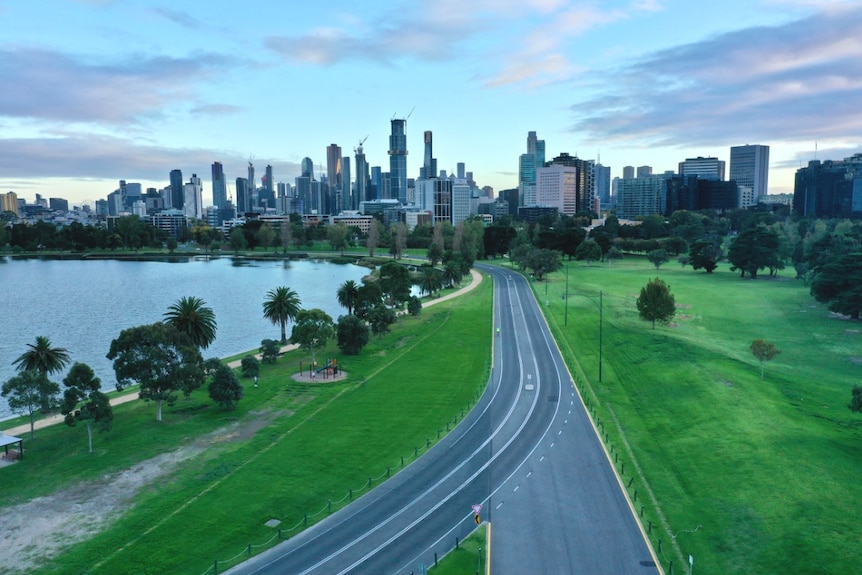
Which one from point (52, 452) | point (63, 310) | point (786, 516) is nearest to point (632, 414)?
point (786, 516)

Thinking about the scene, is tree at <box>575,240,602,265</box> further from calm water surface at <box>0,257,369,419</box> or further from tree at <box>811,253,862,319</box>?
tree at <box>811,253,862,319</box>

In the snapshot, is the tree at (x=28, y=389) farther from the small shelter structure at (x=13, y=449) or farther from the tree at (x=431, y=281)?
the tree at (x=431, y=281)

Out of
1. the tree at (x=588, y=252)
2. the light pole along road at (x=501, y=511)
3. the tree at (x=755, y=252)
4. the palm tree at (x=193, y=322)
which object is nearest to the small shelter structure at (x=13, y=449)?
the palm tree at (x=193, y=322)

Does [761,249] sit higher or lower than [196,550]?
higher

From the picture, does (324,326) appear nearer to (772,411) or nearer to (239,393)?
(239,393)

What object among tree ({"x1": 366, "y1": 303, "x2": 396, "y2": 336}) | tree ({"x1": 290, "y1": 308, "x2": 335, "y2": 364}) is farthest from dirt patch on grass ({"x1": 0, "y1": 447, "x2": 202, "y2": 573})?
tree ({"x1": 366, "y1": 303, "x2": 396, "y2": 336})
